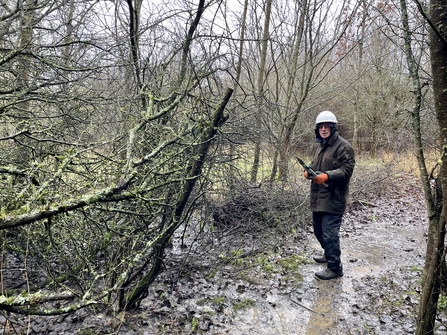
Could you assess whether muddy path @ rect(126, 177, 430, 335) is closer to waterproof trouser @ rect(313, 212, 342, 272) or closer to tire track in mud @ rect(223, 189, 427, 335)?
tire track in mud @ rect(223, 189, 427, 335)

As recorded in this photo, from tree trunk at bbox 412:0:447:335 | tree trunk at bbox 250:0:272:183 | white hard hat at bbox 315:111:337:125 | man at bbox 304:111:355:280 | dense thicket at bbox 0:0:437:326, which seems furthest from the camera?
tree trunk at bbox 250:0:272:183

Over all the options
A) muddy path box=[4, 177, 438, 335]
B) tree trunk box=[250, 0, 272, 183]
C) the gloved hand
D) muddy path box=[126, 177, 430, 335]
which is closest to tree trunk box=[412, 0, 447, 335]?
muddy path box=[4, 177, 438, 335]

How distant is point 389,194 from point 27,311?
11.2 metres

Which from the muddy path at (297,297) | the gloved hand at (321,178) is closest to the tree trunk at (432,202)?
the muddy path at (297,297)

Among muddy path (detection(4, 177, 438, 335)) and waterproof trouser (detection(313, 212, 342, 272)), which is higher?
waterproof trouser (detection(313, 212, 342, 272))

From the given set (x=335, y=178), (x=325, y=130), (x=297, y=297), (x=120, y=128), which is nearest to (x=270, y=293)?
(x=297, y=297)

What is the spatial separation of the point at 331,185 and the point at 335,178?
15cm

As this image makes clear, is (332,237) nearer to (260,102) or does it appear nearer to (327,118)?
(327,118)

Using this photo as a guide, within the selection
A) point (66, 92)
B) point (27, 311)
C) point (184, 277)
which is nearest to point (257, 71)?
point (66, 92)

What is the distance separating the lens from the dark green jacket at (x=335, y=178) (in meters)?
4.52

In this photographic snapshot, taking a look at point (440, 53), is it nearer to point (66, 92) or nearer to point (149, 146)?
point (149, 146)

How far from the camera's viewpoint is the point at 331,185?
180 inches

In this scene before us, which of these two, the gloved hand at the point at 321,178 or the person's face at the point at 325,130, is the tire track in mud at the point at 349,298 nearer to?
the gloved hand at the point at 321,178

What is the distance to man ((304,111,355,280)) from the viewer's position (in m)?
4.54
